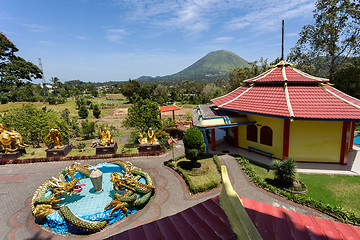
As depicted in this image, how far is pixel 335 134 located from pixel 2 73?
179 ft

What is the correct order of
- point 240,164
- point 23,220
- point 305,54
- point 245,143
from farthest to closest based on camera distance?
point 305,54, point 245,143, point 240,164, point 23,220

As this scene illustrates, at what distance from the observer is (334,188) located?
12.3 m

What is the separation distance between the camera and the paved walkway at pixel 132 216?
10.1m

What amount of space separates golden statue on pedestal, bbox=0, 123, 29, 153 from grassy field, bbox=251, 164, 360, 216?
2333 cm

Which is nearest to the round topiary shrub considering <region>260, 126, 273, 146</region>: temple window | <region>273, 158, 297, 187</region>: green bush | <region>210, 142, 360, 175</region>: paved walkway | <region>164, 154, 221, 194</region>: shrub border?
<region>164, 154, 221, 194</region>: shrub border

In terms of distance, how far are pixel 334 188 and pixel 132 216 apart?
1275cm

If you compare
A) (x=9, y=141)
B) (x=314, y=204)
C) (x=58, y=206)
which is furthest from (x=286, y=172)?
Answer: (x=9, y=141)

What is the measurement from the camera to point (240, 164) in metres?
16.1

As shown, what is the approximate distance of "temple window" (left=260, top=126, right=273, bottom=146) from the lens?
17234mm

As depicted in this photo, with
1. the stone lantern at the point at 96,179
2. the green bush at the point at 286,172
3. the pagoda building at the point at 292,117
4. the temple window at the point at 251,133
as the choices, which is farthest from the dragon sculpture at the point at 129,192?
the temple window at the point at 251,133

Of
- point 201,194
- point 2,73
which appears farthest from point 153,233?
point 2,73

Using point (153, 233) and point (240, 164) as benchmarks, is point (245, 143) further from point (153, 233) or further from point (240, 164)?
point (153, 233)

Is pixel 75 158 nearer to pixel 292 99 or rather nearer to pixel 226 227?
pixel 226 227

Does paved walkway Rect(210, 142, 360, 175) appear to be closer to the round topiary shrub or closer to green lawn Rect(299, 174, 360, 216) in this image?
green lawn Rect(299, 174, 360, 216)
